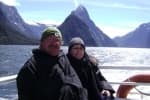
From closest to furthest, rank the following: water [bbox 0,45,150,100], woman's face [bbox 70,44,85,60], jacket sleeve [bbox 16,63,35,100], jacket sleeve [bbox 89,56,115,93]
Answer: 1. jacket sleeve [bbox 16,63,35,100]
2. woman's face [bbox 70,44,85,60]
3. jacket sleeve [bbox 89,56,115,93]
4. water [bbox 0,45,150,100]

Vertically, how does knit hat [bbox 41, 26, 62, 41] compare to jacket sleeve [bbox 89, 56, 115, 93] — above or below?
above

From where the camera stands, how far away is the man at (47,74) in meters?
2.94

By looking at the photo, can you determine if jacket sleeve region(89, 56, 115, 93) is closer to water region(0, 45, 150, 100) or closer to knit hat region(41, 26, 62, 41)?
water region(0, 45, 150, 100)

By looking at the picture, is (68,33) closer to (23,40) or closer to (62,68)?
(23,40)

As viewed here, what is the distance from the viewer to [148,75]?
535 cm

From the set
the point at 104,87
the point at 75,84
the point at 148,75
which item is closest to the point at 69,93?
the point at 75,84

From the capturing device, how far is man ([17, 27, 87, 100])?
9.64ft

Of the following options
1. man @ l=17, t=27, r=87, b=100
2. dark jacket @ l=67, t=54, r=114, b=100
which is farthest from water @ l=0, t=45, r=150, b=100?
man @ l=17, t=27, r=87, b=100

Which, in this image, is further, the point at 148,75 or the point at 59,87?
the point at 148,75

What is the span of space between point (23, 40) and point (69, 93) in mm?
139712

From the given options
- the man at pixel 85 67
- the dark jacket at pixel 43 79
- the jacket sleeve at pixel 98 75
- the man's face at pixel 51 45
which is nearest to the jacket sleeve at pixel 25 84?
the dark jacket at pixel 43 79

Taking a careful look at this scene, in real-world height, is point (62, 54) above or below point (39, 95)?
above

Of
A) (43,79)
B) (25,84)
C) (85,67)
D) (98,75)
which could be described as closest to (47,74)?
(43,79)

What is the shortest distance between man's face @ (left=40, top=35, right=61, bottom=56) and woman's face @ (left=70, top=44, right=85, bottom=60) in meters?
0.64
